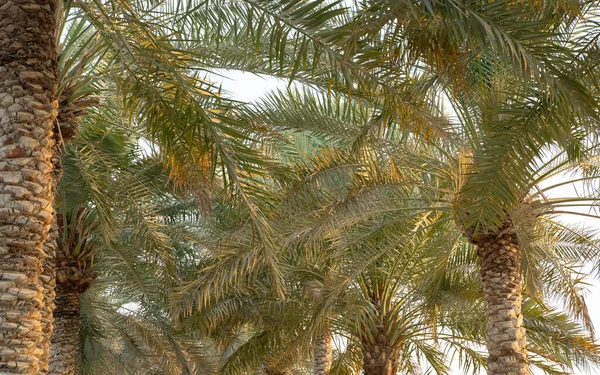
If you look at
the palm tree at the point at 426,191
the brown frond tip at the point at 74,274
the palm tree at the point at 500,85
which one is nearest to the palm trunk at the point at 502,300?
Result: the palm tree at the point at 500,85

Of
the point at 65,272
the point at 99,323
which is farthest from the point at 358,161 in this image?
the point at 99,323

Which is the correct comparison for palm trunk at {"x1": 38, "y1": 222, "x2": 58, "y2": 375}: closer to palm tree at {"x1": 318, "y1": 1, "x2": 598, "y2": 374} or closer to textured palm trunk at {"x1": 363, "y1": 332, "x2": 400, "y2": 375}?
palm tree at {"x1": 318, "y1": 1, "x2": 598, "y2": 374}

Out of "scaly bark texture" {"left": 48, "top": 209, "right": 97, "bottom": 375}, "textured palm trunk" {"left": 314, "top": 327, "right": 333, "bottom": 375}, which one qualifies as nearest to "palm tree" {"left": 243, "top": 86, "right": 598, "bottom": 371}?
"scaly bark texture" {"left": 48, "top": 209, "right": 97, "bottom": 375}

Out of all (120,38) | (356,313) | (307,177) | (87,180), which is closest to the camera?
(120,38)

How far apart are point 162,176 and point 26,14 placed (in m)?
7.52

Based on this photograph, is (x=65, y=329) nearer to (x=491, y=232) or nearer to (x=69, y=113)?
(x=69, y=113)

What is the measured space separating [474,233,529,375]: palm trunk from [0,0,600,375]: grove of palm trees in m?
0.03

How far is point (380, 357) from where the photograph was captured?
45.7 ft

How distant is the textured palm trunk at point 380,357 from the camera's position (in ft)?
45.6

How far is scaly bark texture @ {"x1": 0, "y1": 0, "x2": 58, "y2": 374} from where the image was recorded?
20.4 ft

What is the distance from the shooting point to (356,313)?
524 inches

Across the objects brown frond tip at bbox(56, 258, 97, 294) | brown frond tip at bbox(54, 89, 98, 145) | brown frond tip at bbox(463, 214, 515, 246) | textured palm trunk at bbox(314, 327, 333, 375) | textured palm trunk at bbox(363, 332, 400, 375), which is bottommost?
textured palm trunk at bbox(363, 332, 400, 375)

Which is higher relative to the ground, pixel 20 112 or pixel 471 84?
pixel 471 84

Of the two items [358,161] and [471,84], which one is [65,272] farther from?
[471,84]
